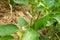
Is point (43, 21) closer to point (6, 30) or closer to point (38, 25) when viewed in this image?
point (38, 25)

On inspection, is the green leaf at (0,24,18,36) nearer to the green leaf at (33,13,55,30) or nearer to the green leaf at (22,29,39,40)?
the green leaf at (22,29,39,40)

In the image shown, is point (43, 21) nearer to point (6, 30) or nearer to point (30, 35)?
point (30, 35)

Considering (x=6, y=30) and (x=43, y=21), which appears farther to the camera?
(x=43, y=21)

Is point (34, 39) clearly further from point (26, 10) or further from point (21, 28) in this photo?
point (26, 10)

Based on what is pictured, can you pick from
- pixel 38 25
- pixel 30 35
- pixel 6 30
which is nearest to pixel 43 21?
pixel 38 25

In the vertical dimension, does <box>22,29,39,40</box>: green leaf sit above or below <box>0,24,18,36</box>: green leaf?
below

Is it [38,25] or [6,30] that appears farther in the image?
[38,25]

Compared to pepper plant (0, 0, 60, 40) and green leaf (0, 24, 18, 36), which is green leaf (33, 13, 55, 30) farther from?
green leaf (0, 24, 18, 36)

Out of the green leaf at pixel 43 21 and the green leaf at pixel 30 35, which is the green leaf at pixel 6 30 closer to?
the green leaf at pixel 30 35

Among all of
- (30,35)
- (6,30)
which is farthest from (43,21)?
(6,30)

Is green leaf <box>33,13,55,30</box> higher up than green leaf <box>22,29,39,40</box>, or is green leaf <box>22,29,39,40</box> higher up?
green leaf <box>33,13,55,30</box>

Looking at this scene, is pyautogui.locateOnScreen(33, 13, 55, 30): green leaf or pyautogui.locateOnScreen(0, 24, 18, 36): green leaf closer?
pyautogui.locateOnScreen(0, 24, 18, 36): green leaf

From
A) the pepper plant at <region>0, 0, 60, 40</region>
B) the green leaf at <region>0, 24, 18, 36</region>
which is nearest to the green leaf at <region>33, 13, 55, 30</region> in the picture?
the pepper plant at <region>0, 0, 60, 40</region>
